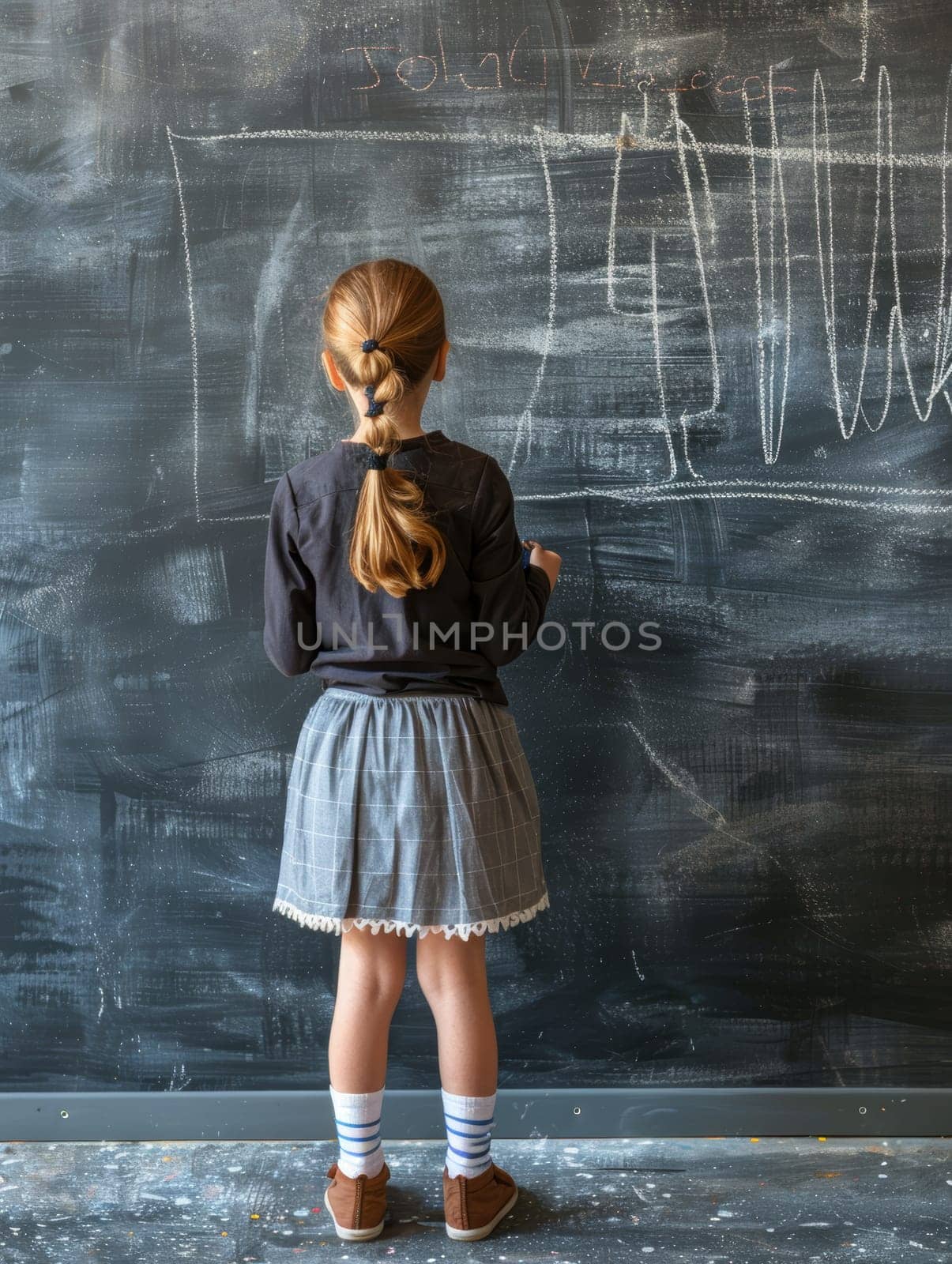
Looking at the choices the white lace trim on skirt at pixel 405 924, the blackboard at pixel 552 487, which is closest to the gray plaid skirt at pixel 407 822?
the white lace trim on skirt at pixel 405 924

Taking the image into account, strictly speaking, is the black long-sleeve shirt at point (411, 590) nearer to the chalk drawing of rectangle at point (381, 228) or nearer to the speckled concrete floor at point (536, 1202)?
the chalk drawing of rectangle at point (381, 228)

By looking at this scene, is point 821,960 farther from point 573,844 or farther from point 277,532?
point 277,532

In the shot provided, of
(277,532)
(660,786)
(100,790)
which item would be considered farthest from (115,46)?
(660,786)

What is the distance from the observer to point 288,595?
150 cm

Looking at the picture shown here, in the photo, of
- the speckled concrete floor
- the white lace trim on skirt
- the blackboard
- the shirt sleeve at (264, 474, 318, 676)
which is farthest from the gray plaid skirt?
the speckled concrete floor

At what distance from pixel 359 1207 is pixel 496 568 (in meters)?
0.97

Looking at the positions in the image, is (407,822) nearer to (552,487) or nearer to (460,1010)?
(460,1010)

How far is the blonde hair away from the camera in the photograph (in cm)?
137

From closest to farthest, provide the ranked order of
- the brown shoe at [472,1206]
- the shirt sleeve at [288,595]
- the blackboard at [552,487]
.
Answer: the shirt sleeve at [288,595]
the brown shoe at [472,1206]
the blackboard at [552,487]

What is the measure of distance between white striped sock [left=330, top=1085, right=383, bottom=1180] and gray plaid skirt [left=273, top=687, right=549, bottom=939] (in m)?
0.28

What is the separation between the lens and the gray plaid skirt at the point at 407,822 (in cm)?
146

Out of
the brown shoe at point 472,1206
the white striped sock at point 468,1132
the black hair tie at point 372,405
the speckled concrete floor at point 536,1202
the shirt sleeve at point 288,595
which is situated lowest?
the speckled concrete floor at point 536,1202

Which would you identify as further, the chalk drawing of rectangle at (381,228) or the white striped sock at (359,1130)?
the chalk drawing of rectangle at (381,228)

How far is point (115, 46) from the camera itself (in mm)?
1764
